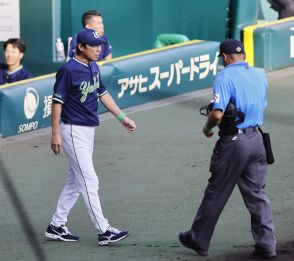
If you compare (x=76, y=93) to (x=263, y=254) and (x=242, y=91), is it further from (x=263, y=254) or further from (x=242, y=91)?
(x=263, y=254)

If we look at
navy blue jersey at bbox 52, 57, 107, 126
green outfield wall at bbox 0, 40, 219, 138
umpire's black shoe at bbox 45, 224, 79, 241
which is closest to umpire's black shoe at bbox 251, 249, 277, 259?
umpire's black shoe at bbox 45, 224, 79, 241

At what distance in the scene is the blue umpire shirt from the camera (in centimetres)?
761

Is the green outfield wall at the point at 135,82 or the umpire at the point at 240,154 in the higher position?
the umpire at the point at 240,154

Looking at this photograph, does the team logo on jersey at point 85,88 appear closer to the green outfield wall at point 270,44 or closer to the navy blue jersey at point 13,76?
the navy blue jersey at point 13,76

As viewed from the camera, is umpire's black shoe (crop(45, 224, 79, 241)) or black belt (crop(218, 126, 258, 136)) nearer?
black belt (crop(218, 126, 258, 136))

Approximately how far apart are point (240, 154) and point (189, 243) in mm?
825

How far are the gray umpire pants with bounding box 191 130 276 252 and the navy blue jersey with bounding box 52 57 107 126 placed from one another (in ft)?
3.73

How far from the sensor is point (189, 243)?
7934 millimetres

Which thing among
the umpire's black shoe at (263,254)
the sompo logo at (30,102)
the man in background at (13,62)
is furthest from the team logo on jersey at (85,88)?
the man in background at (13,62)

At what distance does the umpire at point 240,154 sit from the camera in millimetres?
7676

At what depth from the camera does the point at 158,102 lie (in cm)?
1385

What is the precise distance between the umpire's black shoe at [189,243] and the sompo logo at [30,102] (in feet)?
15.0

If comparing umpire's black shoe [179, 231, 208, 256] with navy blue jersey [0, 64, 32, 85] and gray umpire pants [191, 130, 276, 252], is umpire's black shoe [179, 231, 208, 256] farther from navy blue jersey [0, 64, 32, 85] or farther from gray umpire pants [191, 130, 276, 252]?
navy blue jersey [0, 64, 32, 85]

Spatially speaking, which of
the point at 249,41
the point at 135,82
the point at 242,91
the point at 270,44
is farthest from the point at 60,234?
the point at 270,44
